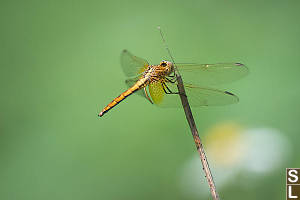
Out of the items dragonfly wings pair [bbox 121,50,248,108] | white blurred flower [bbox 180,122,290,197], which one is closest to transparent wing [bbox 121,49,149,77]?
dragonfly wings pair [bbox 121,50,248,108]

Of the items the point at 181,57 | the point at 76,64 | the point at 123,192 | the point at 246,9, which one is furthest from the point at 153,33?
the point at 123,192

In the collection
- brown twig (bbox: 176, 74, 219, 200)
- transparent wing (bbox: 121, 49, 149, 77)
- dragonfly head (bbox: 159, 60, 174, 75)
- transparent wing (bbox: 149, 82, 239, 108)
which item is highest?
transparent wing (bbox: 121, 49, 149, 77)

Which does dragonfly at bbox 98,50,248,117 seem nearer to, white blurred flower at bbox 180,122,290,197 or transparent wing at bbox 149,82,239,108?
transparent wing at bbox 149,82,239,108

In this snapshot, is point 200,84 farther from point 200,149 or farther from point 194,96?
point 200,149

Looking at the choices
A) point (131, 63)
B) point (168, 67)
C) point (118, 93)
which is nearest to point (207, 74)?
point (168, 67)

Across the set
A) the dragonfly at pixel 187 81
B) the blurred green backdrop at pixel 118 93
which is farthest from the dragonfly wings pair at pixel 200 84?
the blurred green backdrop at pixel 118 93

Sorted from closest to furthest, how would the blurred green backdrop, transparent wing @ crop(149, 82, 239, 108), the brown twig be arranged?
the brown twig → transparent wing @ crop(149, 82, 239, 108) → the blurred green backdrop

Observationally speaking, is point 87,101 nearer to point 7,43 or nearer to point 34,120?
point 34,120
